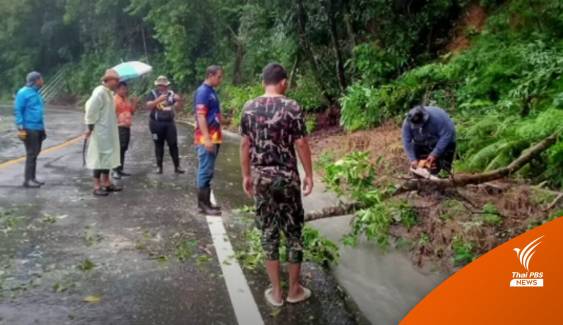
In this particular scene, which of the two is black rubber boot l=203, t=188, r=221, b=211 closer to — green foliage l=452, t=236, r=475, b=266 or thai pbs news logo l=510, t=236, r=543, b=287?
green foliage l=452, t=236, r=475, b=266

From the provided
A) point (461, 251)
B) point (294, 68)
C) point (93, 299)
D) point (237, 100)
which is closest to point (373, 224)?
point (461, 251)

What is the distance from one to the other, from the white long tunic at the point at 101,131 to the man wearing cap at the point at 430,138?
15.3 ft

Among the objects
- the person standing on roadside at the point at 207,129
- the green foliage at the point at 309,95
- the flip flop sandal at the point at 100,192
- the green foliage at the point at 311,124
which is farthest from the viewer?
the green foliage at the point at 309,95

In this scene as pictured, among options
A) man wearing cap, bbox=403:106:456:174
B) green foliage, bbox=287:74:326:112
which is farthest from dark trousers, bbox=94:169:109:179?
green foliage, bbox=287:74:326:112

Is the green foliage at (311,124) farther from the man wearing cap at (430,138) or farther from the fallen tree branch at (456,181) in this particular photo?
the fallen tree branch at (456,181)

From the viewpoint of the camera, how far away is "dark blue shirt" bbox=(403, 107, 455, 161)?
664 cm

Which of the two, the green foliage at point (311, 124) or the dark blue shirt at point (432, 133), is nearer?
the dark blue shirt at point (432, 133)

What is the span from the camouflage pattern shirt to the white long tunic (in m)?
4.68

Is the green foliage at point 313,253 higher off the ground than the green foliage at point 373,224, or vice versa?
the green foliage at point 373,224

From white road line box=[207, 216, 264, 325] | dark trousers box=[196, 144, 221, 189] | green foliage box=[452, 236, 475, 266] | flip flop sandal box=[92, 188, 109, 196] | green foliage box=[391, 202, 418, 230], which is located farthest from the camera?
flip flop sandal box=[92, 188, 109, 196]

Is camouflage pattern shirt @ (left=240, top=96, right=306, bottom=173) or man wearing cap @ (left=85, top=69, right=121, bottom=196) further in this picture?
man wearing cap @ (left=85, top=69, right=121, bottom=196)

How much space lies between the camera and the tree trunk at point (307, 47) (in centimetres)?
1474

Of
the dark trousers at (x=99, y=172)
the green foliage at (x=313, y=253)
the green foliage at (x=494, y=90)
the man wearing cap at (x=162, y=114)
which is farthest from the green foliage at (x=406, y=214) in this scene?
the man wearing cap at (x=162, y=114)

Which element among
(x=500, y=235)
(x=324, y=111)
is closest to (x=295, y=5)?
(x=324, y=111)
